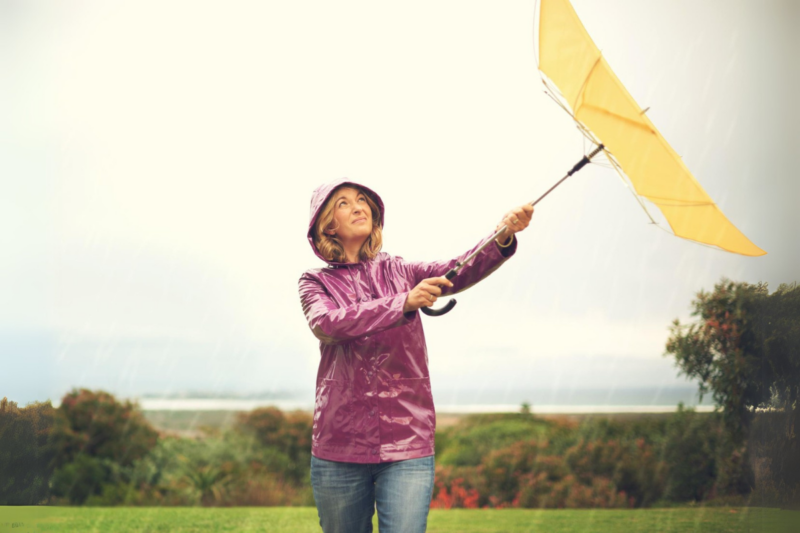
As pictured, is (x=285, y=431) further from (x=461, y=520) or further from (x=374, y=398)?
(x=374, y=398)

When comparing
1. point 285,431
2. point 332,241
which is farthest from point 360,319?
point 285,431

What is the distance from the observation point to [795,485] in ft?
14.0

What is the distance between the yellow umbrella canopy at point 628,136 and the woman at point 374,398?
347 mm

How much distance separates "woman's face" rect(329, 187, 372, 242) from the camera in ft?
7.00

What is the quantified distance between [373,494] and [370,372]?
0.39m

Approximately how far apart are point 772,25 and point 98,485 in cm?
683

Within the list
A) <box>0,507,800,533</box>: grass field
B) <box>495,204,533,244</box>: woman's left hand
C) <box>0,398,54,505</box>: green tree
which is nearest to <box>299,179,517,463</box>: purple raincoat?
<box>495,204,533,244</box>: woman's left hand

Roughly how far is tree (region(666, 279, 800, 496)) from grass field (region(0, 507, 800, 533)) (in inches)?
16.5

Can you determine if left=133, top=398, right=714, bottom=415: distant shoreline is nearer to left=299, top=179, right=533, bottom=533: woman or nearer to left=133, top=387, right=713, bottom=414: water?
left=133, top=387, right=713, bottom=414: water

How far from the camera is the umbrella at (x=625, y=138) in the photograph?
6.19ft

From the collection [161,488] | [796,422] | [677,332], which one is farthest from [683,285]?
[161,488]

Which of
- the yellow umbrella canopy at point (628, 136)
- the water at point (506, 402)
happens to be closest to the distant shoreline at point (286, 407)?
the water at point (506, 402)

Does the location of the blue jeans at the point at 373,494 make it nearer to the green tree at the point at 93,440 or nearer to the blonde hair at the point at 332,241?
the blonde hair at the point at 332,241

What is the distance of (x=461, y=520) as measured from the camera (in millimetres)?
4805
